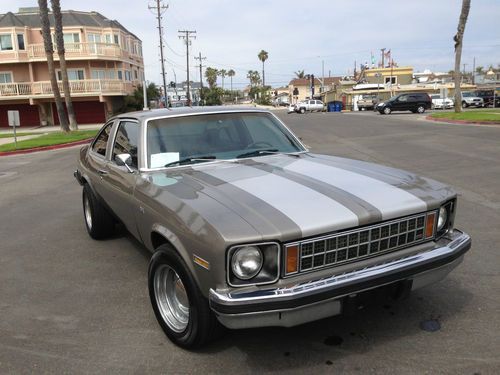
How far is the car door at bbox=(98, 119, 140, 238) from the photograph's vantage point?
391 cm

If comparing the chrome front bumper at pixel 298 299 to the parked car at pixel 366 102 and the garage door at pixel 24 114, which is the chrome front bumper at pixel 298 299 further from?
the parked car at pixel 366 102

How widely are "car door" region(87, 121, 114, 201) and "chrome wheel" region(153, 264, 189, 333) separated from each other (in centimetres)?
180

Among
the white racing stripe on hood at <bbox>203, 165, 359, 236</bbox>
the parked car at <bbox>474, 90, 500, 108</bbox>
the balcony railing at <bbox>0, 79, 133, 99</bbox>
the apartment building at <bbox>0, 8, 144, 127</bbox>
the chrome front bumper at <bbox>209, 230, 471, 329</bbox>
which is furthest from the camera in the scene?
the parked car at <bbox>474, 90, 500, 108</bbox>

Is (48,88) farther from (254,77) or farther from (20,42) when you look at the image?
(254,77)

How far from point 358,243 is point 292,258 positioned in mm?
443

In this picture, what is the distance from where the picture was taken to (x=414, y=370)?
2771mm

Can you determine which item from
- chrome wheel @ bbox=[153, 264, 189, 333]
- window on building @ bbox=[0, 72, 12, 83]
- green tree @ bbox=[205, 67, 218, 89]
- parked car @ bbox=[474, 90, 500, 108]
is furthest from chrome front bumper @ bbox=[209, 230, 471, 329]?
green tree @ bbox=[205, 67, 218, 89]

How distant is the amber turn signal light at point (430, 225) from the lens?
10.1ft

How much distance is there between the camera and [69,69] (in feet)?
132

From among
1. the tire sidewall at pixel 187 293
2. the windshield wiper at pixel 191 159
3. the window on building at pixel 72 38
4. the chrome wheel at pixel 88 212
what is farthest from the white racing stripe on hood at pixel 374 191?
the window on building at pixel 72 38

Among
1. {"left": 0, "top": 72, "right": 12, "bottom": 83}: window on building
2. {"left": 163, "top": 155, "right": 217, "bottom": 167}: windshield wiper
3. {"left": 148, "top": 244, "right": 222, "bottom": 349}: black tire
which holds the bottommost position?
{"left": 148, "top": 244, "right": 222, "bottom": 349}: black tire

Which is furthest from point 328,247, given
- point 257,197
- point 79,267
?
point 79,267

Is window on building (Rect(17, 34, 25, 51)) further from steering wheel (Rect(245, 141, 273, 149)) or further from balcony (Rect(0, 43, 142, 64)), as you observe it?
steering wheel (Rect(245, 141, 273, 149))

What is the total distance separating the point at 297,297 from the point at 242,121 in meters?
2.37
